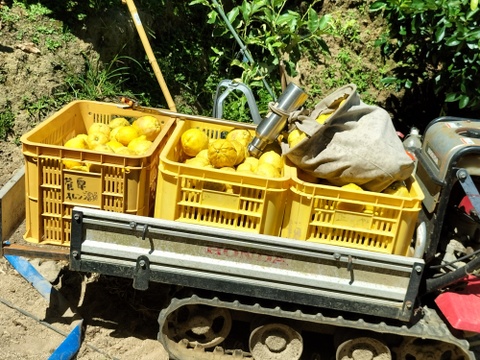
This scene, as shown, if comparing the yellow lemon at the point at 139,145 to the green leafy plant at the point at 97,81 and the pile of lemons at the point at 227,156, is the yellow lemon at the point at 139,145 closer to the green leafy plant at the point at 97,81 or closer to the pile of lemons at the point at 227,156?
the pile of lemons at the point at 227,156

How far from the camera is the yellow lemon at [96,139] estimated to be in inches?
160

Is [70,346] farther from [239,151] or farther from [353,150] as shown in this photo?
[353,150]

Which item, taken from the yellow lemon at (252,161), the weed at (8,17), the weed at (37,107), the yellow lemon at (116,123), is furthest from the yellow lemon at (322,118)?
the weed at (8,17)

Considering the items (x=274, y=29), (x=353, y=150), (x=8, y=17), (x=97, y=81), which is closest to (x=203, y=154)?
(x=353, y=150)

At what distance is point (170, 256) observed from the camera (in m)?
3.58

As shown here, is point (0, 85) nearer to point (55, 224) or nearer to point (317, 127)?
point (55, 224)

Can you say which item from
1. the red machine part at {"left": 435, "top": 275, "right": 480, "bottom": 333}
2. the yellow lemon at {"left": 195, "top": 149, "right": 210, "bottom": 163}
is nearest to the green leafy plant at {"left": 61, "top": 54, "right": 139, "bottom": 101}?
the yellow lemon at {"left": 195, "top": 149, "right": 210, "bottom": 163}

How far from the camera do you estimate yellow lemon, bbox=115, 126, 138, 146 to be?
4.19m

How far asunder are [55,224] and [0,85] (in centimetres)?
250

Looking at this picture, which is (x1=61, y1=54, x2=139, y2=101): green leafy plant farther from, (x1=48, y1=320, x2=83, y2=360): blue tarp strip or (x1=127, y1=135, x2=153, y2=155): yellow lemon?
(x1=48, y1=320, x2=83, y2=360): blue tarp strip

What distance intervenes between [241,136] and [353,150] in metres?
1.02

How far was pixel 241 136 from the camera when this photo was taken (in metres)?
4.31

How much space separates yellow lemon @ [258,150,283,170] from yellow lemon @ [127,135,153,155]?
2.46ft

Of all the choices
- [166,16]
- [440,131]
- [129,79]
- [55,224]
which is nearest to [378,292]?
[440,131]
